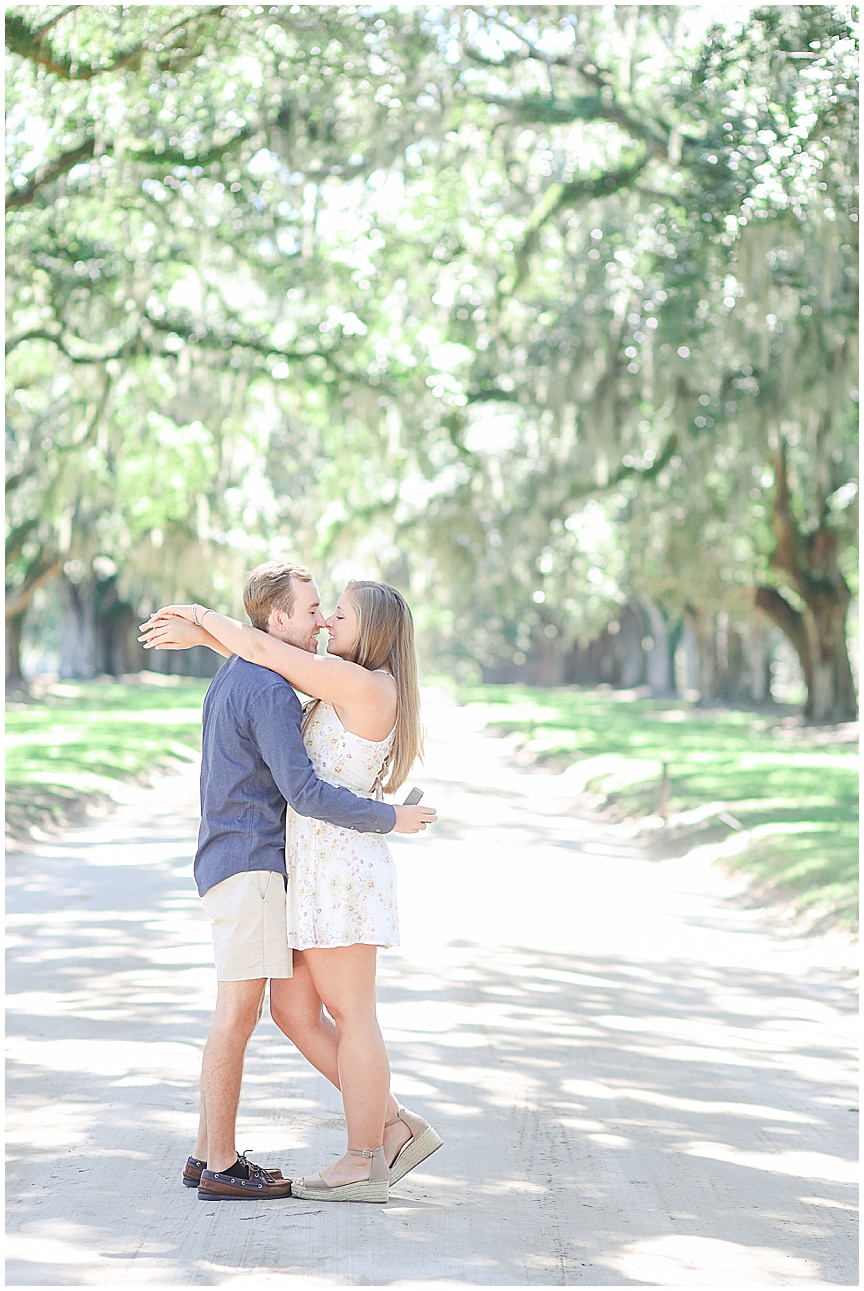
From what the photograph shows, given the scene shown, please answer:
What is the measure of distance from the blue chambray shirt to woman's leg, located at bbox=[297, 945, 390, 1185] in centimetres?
31

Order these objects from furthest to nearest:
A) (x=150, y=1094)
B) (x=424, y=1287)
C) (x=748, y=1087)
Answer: (x=748, y=1087), (x=150, y=1094), (x=424, y=1287)

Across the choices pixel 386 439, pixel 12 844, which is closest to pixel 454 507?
pixel 386 439

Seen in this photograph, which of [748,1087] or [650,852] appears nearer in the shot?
[748,1087]

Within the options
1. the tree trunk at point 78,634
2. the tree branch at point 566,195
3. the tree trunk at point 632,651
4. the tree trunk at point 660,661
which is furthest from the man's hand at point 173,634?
the tree trunk at point 632,651

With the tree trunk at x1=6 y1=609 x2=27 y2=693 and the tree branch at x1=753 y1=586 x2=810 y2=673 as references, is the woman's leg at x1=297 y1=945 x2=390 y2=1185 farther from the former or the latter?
the tree trunk at x1=6 y1=609 x2=27 y2=693

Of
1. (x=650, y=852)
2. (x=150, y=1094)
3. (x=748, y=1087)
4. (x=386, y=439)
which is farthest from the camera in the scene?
(x=386, y=439)

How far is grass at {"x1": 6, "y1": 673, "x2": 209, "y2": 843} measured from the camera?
13531mm

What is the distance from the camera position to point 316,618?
426 cm

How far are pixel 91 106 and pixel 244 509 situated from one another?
636 inches

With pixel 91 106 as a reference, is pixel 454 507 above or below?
below

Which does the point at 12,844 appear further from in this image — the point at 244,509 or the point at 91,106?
the point at 244,509

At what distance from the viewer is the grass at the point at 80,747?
13.5m

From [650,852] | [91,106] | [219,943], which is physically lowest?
[650,852]

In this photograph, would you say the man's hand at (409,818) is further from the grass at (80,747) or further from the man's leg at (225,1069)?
the grass at (80,747)
